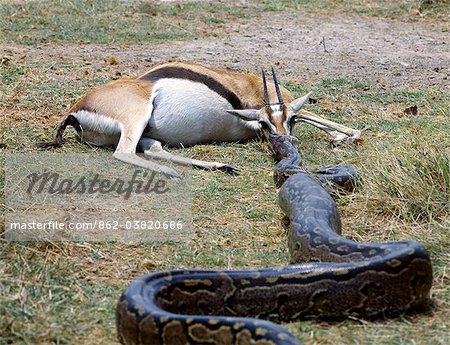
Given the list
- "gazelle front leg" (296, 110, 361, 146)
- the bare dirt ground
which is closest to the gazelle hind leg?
"gazelle front leg" (296, 110, 361, 146)

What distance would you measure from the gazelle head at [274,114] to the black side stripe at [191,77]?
243 millimetres

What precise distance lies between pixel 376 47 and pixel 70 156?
20.1 ft

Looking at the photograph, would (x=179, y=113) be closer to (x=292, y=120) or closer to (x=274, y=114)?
(x=274, y=114)

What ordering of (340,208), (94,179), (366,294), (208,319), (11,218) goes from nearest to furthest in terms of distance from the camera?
(208,319) → (366,294) → (11,218) → (340,208) → (94,179)

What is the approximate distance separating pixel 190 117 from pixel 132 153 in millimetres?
903

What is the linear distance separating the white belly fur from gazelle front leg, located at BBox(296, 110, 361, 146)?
575 millimetres

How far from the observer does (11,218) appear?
20.2 ft

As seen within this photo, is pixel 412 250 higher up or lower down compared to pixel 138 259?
higher up

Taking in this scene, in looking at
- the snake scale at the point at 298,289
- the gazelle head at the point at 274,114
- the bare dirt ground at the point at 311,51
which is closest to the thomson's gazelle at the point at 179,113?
the gazelle head at the point at 274,114

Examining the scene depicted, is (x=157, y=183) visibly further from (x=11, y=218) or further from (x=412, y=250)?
(x=412, y=250)

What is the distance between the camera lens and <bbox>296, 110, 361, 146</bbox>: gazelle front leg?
866 cm

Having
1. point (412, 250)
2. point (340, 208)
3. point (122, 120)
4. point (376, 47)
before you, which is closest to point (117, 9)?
point (376, 47)

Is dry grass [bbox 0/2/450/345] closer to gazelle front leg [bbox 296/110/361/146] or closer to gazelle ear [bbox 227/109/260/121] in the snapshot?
gazelle front leg [bbox 296/110/361/146]

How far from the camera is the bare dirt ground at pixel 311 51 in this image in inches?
448
